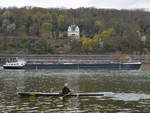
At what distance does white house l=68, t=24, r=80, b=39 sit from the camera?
628ft

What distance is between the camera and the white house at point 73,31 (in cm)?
19155

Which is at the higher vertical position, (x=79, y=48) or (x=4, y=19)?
(x=4, y=19)

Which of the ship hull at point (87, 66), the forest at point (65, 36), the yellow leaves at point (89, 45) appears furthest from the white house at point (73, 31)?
the ship hull at point (87, 66)

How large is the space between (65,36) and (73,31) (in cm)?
502

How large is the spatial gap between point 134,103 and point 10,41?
14322 centimetres

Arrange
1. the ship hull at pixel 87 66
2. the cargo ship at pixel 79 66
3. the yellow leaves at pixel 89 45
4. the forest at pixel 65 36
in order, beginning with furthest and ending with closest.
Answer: the yellow leaves at pixel 89 45 < the forest at pixel 65 36 < the ship hull at pixel 87 66 < the cargo ship at pixel 79 66

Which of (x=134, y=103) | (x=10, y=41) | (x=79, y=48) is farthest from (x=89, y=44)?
(x=134, y=103)

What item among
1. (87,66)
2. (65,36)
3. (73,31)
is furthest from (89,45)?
(87,66)

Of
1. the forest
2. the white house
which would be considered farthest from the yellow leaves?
the white house

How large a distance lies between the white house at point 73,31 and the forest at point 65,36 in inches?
99.7

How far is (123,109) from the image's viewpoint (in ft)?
102

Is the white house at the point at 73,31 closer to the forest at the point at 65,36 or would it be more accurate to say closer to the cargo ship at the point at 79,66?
the forest at the point at 65,36

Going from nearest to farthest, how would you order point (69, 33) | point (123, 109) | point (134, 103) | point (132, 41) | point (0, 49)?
1. point (123, 109)
2. point (134, 103)
3. point (0, 49)
4. point (132, 41)
5. point (69, 33)

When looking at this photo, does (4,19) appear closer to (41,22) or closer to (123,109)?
(41,22)
